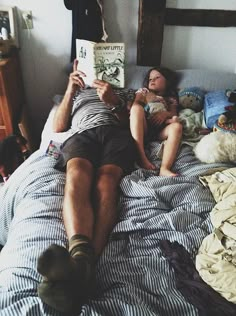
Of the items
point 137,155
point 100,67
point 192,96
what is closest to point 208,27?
point 192,96

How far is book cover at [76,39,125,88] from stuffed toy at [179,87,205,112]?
445mm

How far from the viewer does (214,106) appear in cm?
176

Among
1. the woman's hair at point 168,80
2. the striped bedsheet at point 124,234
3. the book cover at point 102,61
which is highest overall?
the book cover at point 102,61

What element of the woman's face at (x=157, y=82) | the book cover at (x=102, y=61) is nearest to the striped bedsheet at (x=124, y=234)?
the book cover at (x=102, y=61)

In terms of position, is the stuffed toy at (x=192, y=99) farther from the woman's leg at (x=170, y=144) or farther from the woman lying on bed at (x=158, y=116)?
the woman's leg at (x=170, y=144)

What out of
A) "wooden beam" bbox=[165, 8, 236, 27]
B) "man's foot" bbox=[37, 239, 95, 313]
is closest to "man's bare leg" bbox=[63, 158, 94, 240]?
"man's foot" bbox=[37, 239, 95, 313]

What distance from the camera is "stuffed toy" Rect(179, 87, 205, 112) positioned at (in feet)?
6.26

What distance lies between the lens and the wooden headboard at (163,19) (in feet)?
6.61

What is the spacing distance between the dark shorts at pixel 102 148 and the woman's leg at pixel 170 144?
0.50 feet

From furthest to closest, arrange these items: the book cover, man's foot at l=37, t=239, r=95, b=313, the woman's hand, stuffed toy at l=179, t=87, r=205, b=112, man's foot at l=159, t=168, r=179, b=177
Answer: stuffed toy at l=179, t=87, r=205, b=112
the woman's hand
the book cover
man's foot at l=159, t=168, r=179, b=177
man's foot at l=37, t=239, r=95, b=313

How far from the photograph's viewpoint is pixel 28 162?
58.6 inches

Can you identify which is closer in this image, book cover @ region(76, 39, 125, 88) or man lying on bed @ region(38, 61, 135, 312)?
man lying on bed @ region(38, 61, 135, 312)

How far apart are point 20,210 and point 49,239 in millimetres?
256

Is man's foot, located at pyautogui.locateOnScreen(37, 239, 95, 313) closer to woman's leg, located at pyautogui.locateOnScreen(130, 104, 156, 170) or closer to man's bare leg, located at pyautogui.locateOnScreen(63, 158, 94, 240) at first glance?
man's bare leg, located at pyautogui.locateOnScreen(63, 158, 94, 240)
